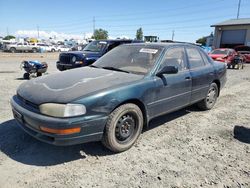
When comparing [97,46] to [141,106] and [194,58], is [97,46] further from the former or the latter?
[141,106]

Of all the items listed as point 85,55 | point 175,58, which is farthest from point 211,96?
point 85,55

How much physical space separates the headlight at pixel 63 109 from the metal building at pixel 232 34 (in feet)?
103

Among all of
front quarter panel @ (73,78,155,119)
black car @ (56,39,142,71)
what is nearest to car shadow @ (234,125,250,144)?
front quarter panel @ (73,78,155,119)

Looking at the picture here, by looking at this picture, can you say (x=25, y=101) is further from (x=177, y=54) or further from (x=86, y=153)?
(x=177, y=54)

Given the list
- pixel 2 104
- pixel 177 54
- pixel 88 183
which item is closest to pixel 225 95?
pixel 177 54

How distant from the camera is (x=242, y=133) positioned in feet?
13.9

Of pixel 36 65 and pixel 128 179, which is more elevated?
pixel 36 65

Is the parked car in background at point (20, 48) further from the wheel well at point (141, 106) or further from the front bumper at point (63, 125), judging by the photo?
the wheel well at point (141, 106)

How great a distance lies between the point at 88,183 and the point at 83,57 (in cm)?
Answer: 664

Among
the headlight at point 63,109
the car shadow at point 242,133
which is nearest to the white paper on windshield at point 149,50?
the headlight at point 63,109

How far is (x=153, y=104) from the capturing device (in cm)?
369

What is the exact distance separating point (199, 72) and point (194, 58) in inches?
13.0

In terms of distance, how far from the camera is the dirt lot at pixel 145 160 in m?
2.71

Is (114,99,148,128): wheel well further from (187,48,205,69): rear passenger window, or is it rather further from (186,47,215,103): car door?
(187,48,205,69): rear passenger window
